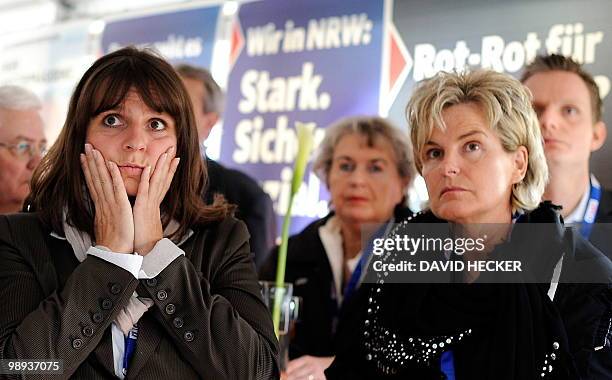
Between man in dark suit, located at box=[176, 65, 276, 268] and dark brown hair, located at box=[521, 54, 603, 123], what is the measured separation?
1357 mm

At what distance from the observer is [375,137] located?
9.12ft

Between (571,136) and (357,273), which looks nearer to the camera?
(571,136)

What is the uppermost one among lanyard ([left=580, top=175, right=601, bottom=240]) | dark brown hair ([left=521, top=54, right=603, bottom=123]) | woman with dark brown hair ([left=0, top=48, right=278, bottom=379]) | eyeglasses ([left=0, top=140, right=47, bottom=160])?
dark brown hair ([left=521, top=54, right=603, bottom=123])

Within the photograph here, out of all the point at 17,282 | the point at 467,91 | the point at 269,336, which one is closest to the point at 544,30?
the point at 467,91

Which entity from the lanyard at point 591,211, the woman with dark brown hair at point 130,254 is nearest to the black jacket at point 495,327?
the woman with dark brown hair at point 130,254

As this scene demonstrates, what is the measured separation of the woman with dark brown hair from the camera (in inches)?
51.4

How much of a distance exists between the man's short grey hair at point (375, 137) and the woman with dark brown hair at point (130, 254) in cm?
126

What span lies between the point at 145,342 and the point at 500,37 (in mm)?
2188

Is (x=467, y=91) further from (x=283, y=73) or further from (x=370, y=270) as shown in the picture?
(x=283, y=73)

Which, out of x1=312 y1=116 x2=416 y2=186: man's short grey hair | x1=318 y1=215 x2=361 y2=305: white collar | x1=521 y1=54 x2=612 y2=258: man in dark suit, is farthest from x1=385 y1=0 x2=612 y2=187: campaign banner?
x1=318 y1=215 x2=361 y2=305: white collar

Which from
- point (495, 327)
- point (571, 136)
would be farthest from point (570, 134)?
point (495, 327)

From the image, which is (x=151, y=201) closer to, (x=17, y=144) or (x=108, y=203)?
(x=108, y=203)

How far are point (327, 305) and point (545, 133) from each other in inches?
37.6

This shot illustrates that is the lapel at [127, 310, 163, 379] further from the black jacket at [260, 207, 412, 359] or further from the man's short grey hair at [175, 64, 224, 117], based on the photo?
the man's short grey hair at [175, 64, 224, 117]
